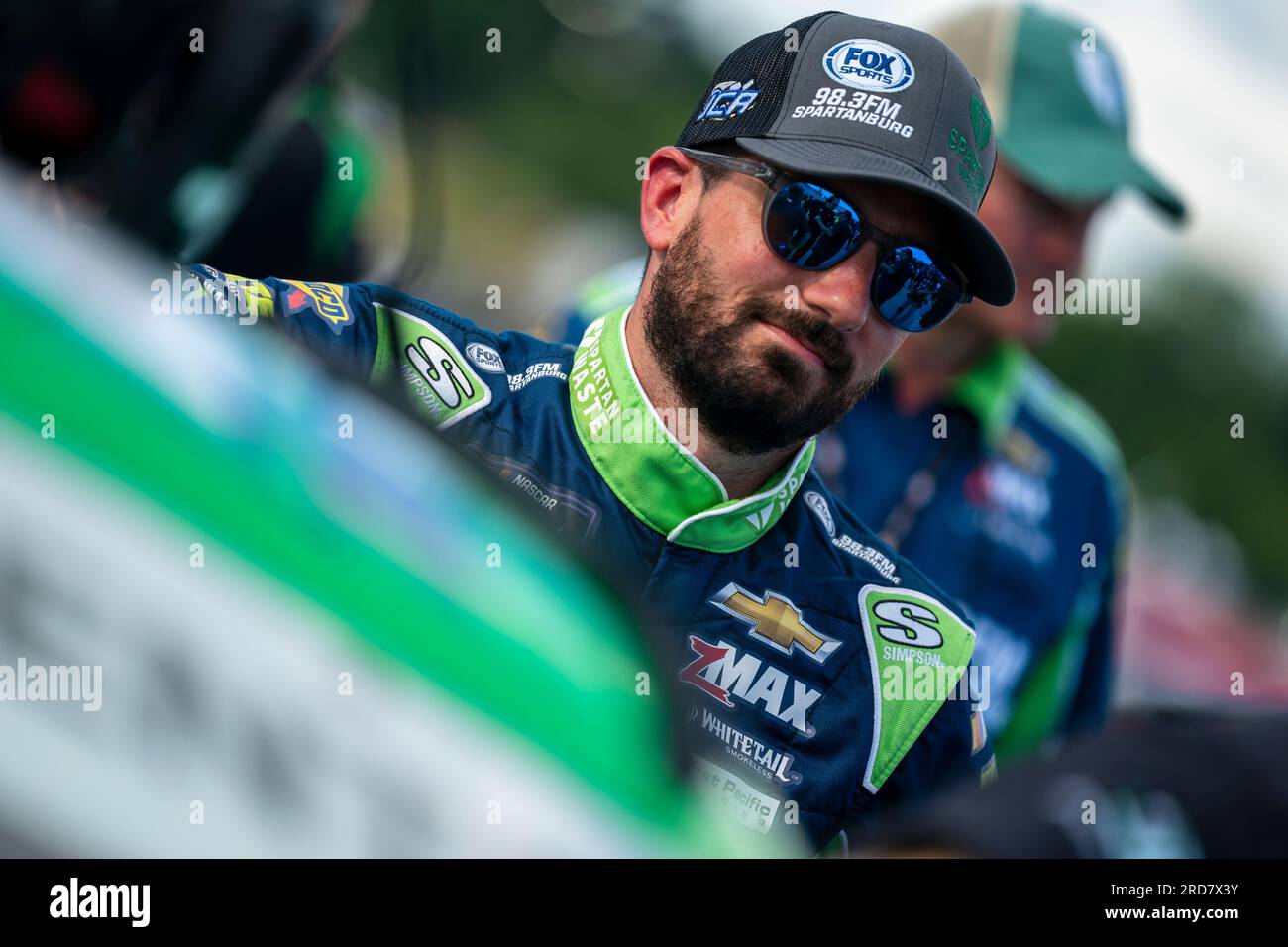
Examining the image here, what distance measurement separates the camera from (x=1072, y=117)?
396 centimetres

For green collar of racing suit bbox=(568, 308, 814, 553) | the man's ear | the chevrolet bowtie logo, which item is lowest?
the chevrolet bowtie logo

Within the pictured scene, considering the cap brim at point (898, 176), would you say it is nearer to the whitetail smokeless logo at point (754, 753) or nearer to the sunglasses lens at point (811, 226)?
the sunglasses lens at point (811, 226)

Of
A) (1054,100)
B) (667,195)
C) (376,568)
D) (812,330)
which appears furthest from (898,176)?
(1054,100)

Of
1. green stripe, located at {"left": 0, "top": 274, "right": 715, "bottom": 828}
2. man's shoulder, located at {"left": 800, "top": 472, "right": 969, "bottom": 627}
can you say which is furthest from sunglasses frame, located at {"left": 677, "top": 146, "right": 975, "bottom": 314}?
green stripe, located at {"left": 0, "top": 274, "right": 715, "bottom": 828}

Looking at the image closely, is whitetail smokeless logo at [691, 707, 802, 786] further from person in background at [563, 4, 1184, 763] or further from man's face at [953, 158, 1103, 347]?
man's face at [953, 158, 1103, 347]

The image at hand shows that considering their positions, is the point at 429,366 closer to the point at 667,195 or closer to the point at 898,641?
the point at 667,195

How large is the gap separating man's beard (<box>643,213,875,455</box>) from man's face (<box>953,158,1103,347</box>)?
5.91ft

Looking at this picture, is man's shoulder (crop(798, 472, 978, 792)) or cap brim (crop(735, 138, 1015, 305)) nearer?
cap brim (crop(735, 138, 1015, 305))

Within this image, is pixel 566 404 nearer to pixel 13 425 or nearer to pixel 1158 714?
pixel 1158 714

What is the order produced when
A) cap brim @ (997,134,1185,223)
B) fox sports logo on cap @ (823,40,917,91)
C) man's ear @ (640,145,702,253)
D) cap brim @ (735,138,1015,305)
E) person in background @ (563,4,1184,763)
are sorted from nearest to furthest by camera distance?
1. cap brim @ (735,138,1015,305)
2. fox sports logo on cap @ (823,40,917,91)
3. man's ear @ (640,145,702,253)
4. person in background @ (563,4,1184,763)
5. cap brim @ (997,134,1185,223)

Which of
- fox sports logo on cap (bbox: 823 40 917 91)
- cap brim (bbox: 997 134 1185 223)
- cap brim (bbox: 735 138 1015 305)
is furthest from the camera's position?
cap brim (bbox: 997 134 1185 223)

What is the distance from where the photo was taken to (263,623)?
0.87m

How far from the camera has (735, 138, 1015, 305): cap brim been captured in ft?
6.38

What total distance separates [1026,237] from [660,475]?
6.87 feet
